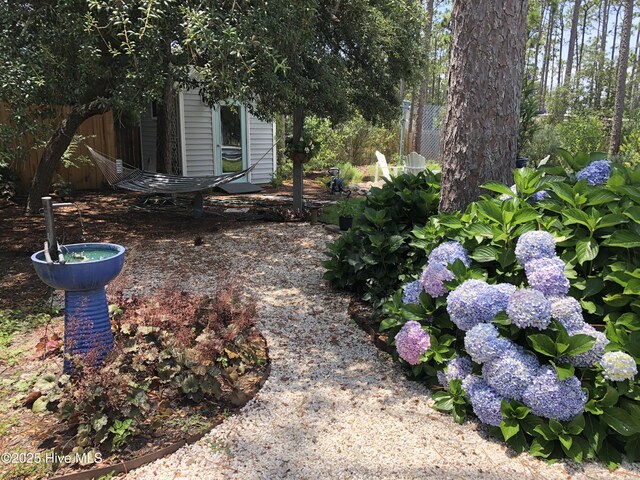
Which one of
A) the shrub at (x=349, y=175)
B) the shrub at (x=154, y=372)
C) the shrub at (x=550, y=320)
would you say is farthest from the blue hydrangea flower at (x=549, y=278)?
the shrub at (x=349, y=175)

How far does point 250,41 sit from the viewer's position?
3711mm

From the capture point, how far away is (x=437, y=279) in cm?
244

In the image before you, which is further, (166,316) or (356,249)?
(356,249)

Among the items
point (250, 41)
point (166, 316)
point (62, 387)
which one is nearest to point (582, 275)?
point (166, 316)

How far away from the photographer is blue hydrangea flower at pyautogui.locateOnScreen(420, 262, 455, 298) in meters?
2.42

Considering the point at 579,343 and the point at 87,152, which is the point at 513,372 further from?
the point at 87,152

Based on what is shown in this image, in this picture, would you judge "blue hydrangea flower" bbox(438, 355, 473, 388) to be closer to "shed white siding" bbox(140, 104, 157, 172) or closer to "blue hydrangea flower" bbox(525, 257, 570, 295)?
"blue hydrangea flower" bbox(525, 257, 570, 295)

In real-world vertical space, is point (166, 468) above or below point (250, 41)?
below

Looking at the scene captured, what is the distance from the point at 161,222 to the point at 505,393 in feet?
17.8

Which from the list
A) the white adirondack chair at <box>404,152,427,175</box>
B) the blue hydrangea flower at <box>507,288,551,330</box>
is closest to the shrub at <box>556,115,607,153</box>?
the white adirondack chair at <box>404,152,427,175</box>

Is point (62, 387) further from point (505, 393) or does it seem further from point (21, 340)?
point (505, 393)

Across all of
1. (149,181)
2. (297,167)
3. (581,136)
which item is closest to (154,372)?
(149,181)

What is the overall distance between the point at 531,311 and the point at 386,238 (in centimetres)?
152

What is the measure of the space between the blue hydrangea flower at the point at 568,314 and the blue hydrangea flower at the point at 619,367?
6.2 inches
